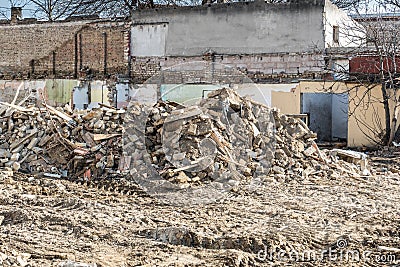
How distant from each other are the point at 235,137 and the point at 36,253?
18.6ft

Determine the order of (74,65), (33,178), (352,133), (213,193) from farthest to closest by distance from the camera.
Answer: (74,65)
(352,133)
(33,178)
(213,193)

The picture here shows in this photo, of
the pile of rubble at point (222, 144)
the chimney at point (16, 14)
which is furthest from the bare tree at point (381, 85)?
the chimney at point (16, 14)

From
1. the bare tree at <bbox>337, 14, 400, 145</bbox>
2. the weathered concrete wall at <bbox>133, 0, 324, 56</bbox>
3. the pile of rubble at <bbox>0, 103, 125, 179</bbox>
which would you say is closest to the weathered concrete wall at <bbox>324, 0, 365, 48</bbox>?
the weathered concrete wall at <bbox>133, 0, 324, 56</bbox>

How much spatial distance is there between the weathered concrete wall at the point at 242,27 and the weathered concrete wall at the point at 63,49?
1371 millimetres

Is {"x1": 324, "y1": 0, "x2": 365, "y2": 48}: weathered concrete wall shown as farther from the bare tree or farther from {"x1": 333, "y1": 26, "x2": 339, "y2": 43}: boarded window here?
the bare tree

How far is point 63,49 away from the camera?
68.4ft

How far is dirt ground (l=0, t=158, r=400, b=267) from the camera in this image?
5.59 metres

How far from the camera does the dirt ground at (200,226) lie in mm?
5594

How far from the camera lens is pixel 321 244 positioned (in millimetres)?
6152

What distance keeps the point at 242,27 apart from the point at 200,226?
1233cm

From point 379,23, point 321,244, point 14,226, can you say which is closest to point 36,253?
point 14,226

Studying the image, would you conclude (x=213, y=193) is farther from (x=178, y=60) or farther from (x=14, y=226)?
(x=178, y=60)

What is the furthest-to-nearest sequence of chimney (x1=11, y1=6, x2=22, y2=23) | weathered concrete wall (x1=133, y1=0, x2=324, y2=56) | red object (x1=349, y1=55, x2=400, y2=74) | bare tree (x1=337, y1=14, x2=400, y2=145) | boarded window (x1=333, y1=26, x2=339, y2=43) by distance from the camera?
chimney (x1=11, y1=6, x2=22, y2=23)
boarded window (x1=333, y1=26, x2=339, y2=43)
weathered concrete wall (x1=133, y1=0, x2=324, y2=56)
red object (x1=349, y1=55, x2=400, y2=74)
bare tree (x1=337, y1=14, x2=400, y2=145)

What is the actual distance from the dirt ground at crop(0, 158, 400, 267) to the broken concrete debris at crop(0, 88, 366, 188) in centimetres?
55
